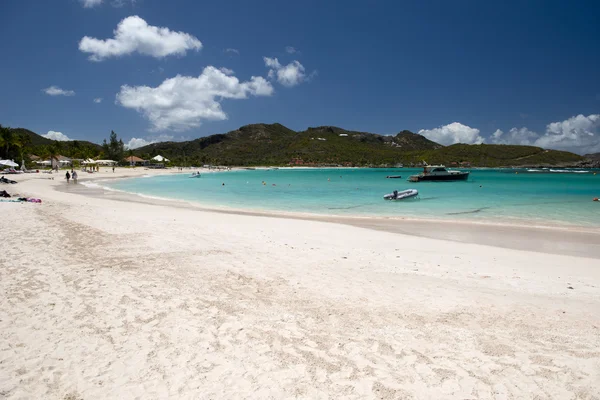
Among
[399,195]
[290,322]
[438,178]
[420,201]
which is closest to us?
[290,322]

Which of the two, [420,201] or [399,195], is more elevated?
[399,195]

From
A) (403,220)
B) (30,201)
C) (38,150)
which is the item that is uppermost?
(38,150)

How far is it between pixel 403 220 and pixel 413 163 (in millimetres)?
170101

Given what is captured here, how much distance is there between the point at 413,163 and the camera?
6959 inches

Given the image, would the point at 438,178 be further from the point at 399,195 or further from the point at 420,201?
the point at 399,195

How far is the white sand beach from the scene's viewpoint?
11.7ft

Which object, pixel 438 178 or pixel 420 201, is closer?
pixel 420 201

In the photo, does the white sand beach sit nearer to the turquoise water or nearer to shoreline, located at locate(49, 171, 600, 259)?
shoreline, located at locate(49, 171, 600, 259)

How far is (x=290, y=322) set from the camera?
4984 mm

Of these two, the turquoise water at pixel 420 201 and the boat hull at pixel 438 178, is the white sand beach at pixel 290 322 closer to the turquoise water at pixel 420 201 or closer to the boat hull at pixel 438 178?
the turquoise water at pixel 420 201

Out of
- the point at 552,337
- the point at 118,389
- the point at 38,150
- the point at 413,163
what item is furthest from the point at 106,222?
the point at 413,163

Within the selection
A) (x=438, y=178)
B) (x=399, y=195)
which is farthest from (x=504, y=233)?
(x=438, y=178)

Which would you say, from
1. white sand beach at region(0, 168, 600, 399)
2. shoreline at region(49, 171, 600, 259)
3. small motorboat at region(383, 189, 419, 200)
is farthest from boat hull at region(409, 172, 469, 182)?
white sand beach at region(0, 168, 600, 399)

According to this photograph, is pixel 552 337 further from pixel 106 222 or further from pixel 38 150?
pixel 38 150
